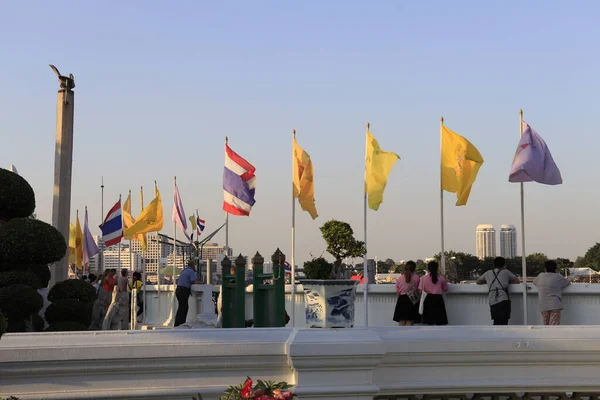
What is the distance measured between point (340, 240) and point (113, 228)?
68.5ft

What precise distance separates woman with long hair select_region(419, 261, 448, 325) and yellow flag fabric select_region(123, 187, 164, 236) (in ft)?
54.2

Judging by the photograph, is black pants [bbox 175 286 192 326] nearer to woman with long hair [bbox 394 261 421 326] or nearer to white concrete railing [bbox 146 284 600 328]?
white concrete railing [bbox 146 284 600 328]

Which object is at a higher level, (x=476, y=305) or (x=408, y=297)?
(x=408, y=297)

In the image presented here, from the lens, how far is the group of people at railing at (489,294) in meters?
12.2

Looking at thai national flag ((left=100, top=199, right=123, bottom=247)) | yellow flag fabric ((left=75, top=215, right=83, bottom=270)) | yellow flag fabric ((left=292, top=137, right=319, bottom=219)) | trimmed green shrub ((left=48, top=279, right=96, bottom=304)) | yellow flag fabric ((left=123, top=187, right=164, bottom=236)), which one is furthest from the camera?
yellow flag fabric ((left=75, top=215, right=83, bottom=270))

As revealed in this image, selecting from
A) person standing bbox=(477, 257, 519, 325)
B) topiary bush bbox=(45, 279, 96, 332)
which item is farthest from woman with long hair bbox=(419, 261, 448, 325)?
topiary bush bbox=(45, 279, 96, 332)

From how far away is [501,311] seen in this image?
42.2 feet

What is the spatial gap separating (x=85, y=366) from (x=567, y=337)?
8.49 feet

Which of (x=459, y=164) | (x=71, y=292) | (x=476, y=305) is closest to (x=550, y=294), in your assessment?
(x=476, y=305)

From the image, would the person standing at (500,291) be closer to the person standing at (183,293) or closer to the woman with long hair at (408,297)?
the woman with long hair at (408,297)

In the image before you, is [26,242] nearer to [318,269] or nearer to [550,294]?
[318,269]

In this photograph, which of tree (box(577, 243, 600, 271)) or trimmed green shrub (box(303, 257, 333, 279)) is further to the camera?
tree (box(577, 243, 600, 271))

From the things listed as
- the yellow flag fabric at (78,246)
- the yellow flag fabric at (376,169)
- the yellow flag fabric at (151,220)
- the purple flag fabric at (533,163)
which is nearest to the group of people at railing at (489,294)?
the purple flag fabric at (533,163)

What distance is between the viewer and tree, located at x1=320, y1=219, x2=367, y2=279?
28.1ft
